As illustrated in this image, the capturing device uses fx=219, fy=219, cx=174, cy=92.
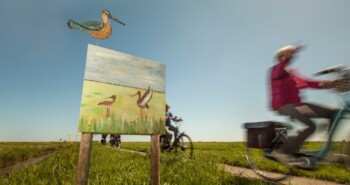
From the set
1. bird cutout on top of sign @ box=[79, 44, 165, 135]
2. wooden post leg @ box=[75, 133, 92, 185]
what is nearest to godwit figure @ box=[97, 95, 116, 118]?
bird cutout on top of sign @ box=[79, 44, 165, 135]

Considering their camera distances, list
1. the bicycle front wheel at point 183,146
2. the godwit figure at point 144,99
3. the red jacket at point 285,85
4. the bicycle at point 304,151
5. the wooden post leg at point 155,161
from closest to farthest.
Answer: the bicycle at point 304,151 < the red jacket at point 285,85 < the wooden post leg at point 155,161 < the godwit figure at point 144,99 < the bicycle front wheel at point 183,146

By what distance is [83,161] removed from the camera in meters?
2.94

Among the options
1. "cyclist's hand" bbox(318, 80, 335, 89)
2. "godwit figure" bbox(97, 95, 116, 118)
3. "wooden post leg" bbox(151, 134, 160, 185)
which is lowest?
"wooden post leg" bbox(151, 134, 160, 185)

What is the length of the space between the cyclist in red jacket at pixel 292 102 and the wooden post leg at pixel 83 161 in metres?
2.84

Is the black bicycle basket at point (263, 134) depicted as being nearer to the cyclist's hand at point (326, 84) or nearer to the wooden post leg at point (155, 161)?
the cyclist's hand at point (326, 84)

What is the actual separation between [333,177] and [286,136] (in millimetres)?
2287

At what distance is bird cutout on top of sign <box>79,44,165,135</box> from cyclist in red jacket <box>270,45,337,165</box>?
196 cm

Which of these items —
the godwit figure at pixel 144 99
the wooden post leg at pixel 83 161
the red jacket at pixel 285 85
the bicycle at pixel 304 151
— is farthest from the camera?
the godwit figure at pixel 144 99

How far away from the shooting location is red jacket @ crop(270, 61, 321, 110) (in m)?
3.37

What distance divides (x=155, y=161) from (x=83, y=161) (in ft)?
3.77

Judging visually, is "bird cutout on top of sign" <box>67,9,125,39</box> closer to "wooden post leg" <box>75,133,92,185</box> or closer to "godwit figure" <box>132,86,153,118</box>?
"godwit figure" <box>132,86,153,118</box>

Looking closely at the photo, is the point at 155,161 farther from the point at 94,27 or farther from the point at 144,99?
the point at 94,27

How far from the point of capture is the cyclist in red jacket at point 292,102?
325 centimetres

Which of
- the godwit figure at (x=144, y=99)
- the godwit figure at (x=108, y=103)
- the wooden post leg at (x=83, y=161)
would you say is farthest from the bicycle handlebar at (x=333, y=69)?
the wooden post leg at (x=83, y=161)
